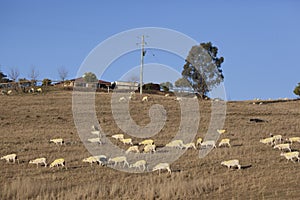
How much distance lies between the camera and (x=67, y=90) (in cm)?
6538

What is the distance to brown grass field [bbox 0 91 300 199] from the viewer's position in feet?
51.4

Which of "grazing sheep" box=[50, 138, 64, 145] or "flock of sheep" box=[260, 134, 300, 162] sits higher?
"grazing sheep" box=[50, 138, 64, 145]

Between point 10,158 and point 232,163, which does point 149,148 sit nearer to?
point 232,163

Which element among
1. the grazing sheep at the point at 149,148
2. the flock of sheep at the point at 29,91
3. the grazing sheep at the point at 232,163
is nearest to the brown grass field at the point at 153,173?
the grazing sheep at the point at 232,163

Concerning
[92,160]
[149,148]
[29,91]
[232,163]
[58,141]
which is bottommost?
[232,163]

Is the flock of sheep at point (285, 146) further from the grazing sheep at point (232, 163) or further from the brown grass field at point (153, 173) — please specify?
the grazing sheep at point (232, 163)

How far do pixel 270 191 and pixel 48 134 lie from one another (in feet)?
63.3

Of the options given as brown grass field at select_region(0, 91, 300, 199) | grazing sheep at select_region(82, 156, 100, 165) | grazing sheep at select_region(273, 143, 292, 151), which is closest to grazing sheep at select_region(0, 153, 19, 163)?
brown grass field at select_region(0, 91, 300, 199)

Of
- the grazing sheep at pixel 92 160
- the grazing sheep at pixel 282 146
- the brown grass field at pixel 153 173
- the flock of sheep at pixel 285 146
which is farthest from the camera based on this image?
the grazing sheep at pixel 282 146

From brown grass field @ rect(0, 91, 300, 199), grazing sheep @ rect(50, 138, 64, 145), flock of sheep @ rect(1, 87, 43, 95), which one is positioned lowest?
brown grass field @ rect(0, 91, 300, 199)

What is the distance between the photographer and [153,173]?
19656 millimetres

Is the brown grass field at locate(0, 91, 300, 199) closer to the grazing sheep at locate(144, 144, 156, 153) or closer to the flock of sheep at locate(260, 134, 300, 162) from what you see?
the flock of sheep at locate(260, 134, 300, 162)

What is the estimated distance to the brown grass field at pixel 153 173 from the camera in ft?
51.4

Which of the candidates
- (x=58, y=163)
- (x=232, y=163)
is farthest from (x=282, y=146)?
(x=58, y=163)
